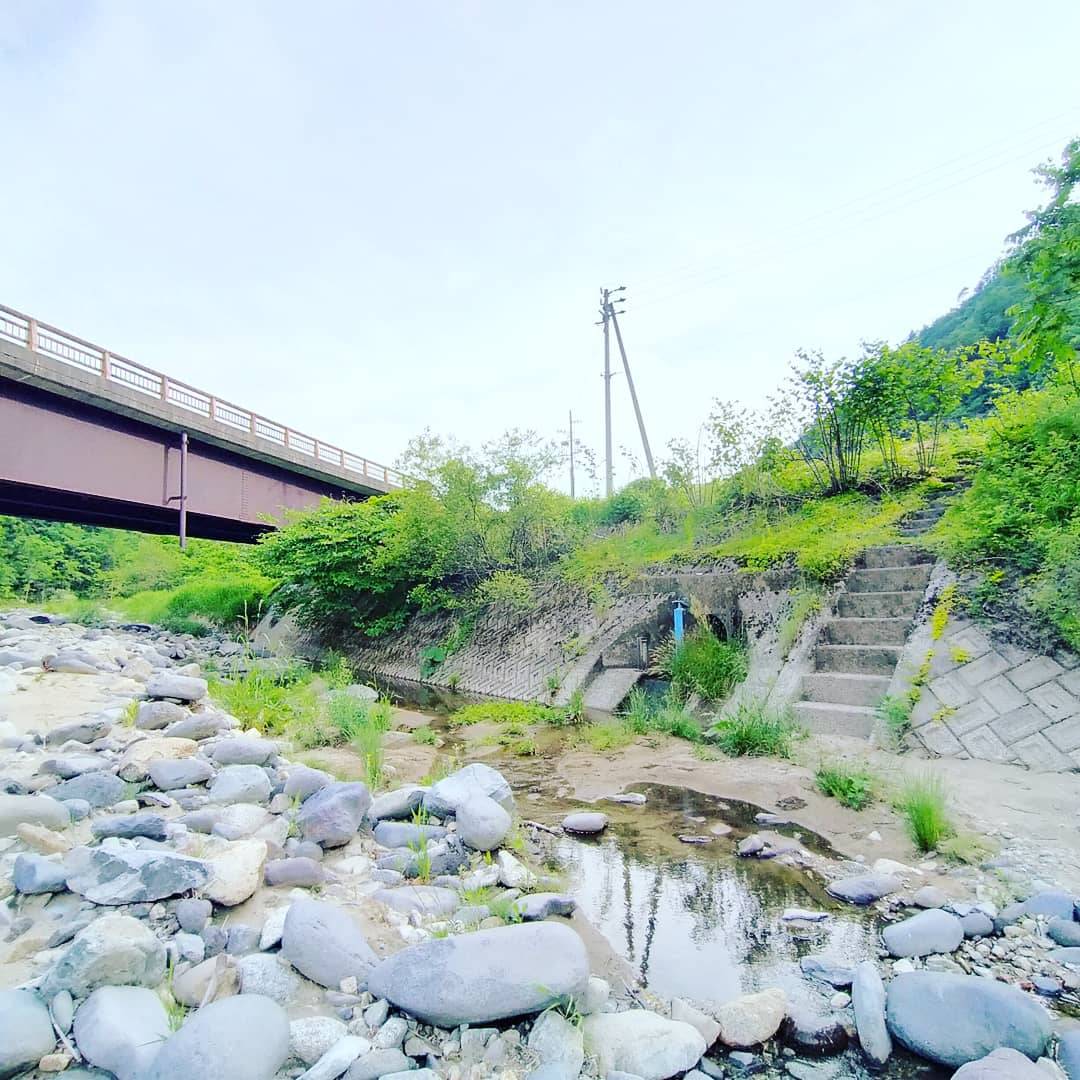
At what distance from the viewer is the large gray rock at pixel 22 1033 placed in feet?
6.35

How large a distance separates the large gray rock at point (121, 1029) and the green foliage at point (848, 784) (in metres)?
4.50

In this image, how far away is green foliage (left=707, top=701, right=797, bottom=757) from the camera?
627 centimetres

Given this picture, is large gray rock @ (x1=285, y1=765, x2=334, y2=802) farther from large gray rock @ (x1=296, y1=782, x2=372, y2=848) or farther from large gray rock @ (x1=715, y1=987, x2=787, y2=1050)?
large gray rock @ (x1=715, y1=987, x2=787, y2=1050)

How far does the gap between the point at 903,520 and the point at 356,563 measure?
37.6 ft

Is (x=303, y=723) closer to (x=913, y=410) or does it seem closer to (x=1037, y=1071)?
(x=1037, y=1071)

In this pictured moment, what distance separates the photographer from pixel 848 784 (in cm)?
494

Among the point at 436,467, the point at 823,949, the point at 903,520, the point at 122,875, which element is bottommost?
the point at 823,949

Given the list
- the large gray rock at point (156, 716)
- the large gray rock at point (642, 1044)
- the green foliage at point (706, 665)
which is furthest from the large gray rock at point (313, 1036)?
the green foliage at point (706, 665)

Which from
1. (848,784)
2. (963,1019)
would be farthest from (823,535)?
(963,1019)

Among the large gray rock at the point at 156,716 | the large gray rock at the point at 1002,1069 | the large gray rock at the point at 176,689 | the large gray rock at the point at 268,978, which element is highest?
the large gray rock at the point at 176,689

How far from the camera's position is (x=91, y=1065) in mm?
1987

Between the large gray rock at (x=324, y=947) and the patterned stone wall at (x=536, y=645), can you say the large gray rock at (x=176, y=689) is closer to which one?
the large gray rock at (x=324, y=947)

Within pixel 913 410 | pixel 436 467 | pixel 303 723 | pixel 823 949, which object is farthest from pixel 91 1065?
pixel 436 467

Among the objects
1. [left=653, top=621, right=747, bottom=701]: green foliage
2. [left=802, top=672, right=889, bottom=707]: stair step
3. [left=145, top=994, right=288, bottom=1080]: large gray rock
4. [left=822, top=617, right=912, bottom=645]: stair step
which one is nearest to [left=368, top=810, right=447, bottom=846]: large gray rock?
[left=145, top=994, right=288, bottom=1080]: large gray rock
